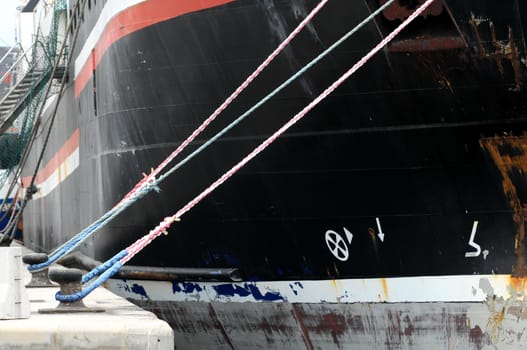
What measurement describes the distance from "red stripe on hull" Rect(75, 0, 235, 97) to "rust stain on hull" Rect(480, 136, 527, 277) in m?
2.47

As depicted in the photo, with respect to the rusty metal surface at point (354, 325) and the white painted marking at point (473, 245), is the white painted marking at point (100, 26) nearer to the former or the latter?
the rusty metal surface at point (354, 325)

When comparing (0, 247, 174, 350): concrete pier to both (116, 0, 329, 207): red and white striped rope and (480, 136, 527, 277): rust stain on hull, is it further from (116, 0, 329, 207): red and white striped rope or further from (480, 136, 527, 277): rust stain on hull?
(480, 136, 527, 277): rust stain on hull

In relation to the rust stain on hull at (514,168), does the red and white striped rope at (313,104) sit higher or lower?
higher

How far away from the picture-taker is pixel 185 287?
28.8ft

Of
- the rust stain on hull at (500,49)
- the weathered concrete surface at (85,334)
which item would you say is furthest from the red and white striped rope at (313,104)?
the weathered concrete surface at (85,334)

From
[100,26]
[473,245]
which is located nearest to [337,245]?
[473,245]

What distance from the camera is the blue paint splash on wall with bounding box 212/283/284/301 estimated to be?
820 cm

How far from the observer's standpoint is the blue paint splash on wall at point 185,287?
867 cm

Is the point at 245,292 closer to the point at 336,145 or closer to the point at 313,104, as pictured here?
the point at 336,145

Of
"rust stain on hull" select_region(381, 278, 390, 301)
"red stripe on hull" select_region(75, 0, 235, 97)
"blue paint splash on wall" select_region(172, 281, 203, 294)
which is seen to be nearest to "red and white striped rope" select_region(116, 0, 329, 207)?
"red stripe on hull" select_region(75, 0, 235, 97)

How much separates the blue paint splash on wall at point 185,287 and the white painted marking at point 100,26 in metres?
2.59

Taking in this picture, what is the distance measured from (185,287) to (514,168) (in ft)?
10.3

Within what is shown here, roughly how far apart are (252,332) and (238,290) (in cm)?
38

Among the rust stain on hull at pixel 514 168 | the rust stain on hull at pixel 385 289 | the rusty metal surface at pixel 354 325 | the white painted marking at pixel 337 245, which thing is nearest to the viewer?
the rust stain on hull at pixel 514 168
